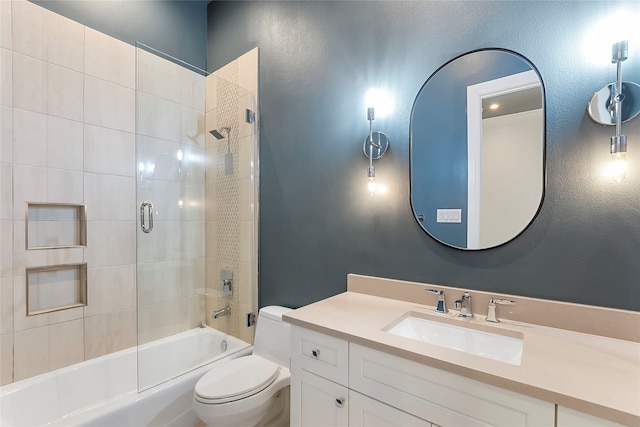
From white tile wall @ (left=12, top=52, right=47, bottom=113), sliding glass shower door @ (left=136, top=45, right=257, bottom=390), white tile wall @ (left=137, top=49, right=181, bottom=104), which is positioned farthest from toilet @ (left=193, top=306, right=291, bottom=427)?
white tile wall @ (left=12, top=52, right=47, bottom=113)

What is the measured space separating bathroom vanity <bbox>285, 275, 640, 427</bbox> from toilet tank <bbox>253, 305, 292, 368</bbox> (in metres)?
0.54

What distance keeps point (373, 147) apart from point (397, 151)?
0.13 m

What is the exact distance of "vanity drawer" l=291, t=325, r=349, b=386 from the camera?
3.51ft

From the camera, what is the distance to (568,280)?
3.56ft

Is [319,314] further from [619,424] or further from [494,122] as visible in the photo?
[494,122]

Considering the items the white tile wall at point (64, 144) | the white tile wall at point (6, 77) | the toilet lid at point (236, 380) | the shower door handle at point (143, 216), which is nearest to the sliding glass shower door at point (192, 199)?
the shower door handle at point (143, 216)

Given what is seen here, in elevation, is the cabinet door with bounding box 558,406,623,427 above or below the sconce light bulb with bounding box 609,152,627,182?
below

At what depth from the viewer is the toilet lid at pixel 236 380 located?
141 cm

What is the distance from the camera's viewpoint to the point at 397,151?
1.50 m

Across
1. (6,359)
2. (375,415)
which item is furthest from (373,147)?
(6,359)

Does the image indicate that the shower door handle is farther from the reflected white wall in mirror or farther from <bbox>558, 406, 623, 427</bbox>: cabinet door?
<bbox>558, 406, 623, 427</bbox>: cabinet door

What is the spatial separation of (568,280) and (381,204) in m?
0.82

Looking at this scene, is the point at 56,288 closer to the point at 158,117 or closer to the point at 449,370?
the point at 158,117

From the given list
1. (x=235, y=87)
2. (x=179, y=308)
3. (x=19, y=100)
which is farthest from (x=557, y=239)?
(x=19, y=100)
